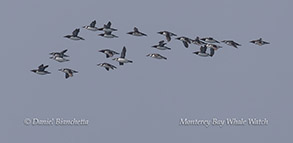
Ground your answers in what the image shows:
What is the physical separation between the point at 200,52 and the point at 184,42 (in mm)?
2686

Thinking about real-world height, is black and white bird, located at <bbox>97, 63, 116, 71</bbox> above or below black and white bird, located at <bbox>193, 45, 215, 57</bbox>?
below

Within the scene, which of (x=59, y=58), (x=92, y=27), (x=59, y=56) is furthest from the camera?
(x=92, y=27)

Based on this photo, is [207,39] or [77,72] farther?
[207,39]

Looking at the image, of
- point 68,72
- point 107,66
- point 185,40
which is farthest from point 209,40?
point 68,72

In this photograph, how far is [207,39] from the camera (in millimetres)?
181625

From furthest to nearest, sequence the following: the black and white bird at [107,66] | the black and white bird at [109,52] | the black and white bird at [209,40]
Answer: the black and white bird at [209,40] < the black and white bird at [109,52] < the black and white bird at [107,66]

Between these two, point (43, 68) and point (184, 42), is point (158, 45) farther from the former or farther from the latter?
point (43, 68)

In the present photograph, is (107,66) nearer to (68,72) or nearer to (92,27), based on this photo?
(68,72)

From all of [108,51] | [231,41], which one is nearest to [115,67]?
[108,51]

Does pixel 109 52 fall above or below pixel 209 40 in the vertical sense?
below

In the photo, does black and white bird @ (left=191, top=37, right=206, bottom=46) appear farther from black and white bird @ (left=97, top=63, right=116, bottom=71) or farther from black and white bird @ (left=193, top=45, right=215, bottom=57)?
black and white bird @ (left=97, top=63, right=116, bottom=71)

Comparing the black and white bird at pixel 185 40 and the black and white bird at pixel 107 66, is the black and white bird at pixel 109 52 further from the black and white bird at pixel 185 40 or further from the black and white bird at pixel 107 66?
the black and white bird at pixel 185 40

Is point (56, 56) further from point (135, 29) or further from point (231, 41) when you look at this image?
point (231, 41)

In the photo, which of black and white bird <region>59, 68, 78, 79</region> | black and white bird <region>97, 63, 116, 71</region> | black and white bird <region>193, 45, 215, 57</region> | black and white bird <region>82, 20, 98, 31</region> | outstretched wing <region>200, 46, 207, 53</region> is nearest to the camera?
black and white bird <region>59, 68, 78, 79</region>
